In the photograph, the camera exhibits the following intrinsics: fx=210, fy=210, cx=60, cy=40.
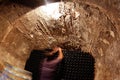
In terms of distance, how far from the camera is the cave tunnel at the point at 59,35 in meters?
3.50

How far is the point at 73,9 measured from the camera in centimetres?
364

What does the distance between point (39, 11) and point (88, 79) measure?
152cm

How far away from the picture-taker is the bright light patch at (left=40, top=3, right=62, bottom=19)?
372cm

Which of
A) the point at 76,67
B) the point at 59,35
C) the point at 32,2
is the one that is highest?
the point at 32,2

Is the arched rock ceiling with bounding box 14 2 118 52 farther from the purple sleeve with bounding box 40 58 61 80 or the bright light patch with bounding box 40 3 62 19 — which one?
the purple sleeve with bounding box 40 58 61 80

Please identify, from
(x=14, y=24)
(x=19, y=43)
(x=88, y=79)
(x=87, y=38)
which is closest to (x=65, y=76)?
(x=88, y=79)

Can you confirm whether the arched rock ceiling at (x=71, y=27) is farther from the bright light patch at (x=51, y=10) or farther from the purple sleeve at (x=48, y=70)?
the purple sleeve at (x=48, y=70)

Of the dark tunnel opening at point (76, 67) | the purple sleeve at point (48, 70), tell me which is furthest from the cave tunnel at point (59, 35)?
the purple sleeve at point (48, 70)

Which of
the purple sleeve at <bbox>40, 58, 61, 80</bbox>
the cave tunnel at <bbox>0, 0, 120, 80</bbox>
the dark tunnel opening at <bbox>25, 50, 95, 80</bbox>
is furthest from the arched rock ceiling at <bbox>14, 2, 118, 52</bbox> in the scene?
the purple sleeve at <bbox>40, 58, 61, 80</bbox>

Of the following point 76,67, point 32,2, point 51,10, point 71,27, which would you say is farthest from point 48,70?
point 32,2

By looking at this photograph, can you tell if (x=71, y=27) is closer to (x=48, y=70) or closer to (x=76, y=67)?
(x=76, y=67)

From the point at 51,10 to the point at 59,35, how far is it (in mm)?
484

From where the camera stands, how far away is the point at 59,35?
389 centimetres

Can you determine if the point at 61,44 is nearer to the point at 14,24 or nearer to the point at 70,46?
the point at 70,46
